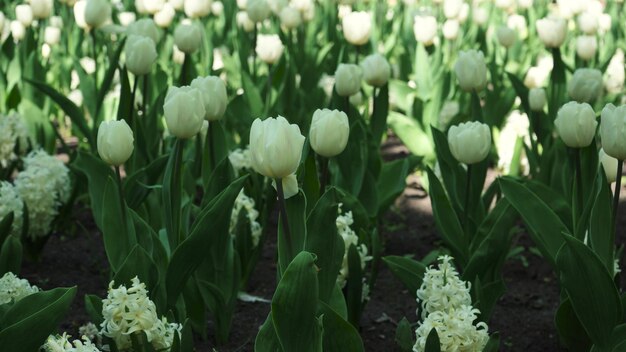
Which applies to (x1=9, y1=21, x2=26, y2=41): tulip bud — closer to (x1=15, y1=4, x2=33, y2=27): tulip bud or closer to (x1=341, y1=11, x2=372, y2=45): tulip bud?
(x1=15, y1=4, x2=33, y2=27): tulip bud

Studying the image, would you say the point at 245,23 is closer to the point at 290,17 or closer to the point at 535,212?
the point at 290,17

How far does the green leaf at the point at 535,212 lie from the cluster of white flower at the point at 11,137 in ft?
6.20

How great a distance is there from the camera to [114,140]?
209 cm

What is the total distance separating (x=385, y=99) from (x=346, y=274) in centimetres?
104

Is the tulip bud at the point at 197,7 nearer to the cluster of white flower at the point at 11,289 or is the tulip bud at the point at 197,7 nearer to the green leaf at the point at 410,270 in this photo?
the green leaf at the point at 410,270

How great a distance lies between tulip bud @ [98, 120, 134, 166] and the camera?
82.4 inches

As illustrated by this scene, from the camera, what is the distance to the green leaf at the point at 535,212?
7.42 ft

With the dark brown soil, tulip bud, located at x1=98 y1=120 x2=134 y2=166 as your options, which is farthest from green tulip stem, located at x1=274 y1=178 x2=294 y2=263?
the dark brown soil

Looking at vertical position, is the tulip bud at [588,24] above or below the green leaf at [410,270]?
above

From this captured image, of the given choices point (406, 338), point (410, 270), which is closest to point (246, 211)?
point (410, 270)

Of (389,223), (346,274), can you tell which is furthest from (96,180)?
(389,223)

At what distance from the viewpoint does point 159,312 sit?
2.12 meters

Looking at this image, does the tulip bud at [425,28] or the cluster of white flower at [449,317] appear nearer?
the cluster of white flower at [449,317]

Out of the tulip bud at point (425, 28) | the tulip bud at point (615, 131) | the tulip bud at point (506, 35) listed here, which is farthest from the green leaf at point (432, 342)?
the tulip bud at point (506, 35)
